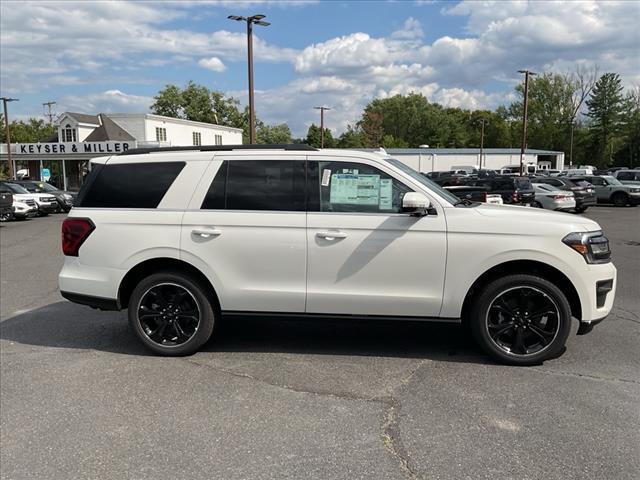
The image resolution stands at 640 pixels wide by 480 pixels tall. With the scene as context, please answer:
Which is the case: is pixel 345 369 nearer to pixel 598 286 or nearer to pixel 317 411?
pixel 317 411

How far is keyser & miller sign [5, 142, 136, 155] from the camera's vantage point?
44250 millimetres

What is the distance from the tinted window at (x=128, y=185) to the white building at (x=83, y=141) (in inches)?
1591

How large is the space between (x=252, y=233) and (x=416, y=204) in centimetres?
143

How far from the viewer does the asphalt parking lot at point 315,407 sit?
3166 millimetres

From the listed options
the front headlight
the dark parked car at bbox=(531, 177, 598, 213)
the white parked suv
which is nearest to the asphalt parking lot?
the white parked suv

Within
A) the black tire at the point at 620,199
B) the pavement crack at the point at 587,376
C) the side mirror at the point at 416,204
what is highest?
the side mirror at the point at 416,204

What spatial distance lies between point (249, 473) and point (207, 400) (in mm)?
1084

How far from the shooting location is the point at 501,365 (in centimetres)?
466

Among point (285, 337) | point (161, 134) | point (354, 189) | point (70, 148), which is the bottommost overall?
point (285, 337)

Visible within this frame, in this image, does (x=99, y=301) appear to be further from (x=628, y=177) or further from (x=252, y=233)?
(x=628, y=177)

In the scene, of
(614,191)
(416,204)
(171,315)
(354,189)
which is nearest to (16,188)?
(171,315)

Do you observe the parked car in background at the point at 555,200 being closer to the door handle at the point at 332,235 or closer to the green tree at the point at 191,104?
the door handle at the point at 332,235

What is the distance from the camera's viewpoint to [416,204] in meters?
4.40

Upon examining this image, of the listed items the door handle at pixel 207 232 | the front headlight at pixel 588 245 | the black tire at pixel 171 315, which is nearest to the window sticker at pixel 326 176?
the door handle at pixel 207 232
